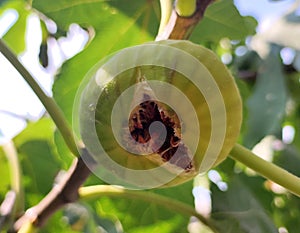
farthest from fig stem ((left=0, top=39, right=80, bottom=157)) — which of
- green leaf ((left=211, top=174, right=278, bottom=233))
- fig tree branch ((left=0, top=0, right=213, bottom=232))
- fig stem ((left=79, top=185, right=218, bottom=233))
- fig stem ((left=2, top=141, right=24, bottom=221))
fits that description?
green leaf ((left=211, top=174, right=278, bottom=233))

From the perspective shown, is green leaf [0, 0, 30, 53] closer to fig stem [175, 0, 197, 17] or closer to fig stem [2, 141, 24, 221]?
fig stem [2, 141, 24, 221]

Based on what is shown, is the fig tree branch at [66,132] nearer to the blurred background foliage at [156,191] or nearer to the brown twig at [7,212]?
the brown twig at [7,212]

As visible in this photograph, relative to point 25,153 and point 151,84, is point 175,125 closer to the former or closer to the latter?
point 151,84

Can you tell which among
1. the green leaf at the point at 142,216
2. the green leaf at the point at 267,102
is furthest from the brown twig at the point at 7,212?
the green leaf at the point at 267,102

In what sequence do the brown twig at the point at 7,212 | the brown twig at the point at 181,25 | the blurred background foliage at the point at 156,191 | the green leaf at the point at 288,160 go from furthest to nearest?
the green leaf at the point at 288,160, the blurred background foliage at the point at 156,191, the brown twig at the point at 7,212, the brown twig at the point at 181,25

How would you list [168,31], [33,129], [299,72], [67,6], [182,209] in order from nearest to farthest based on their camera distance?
[168,31], [182,209], [67,6], [33,129], [299,72]

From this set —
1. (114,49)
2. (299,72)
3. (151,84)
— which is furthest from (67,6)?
(299,72)
